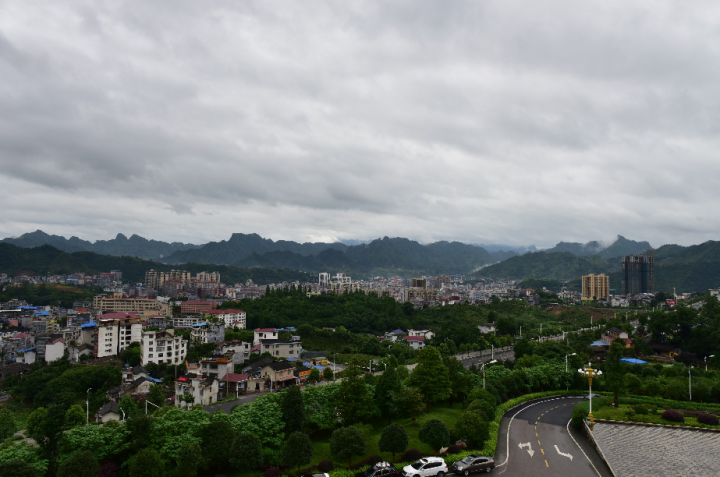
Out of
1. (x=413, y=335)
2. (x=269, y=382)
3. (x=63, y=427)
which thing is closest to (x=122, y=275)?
(x=413, y=335)

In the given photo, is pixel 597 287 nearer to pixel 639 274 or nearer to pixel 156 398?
pixel 639 274

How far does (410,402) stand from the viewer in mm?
21594

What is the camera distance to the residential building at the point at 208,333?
177 ft

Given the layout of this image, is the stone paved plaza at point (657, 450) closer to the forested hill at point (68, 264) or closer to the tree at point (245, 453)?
the tree at point (245, 453)

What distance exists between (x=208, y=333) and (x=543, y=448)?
44.3 metres

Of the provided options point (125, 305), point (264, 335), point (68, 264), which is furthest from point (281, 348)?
point (68, 264)

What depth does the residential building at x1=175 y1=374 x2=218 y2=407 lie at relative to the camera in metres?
31.7

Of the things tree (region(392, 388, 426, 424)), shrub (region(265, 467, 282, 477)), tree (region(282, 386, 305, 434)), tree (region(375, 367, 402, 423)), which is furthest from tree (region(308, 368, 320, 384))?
shrub (region(265, 467, 282, 477))

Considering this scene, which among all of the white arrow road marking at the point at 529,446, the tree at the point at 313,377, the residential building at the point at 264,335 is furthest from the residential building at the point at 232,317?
the white arrow road marking at the point at 529,446

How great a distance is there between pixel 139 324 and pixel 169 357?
10173 mm

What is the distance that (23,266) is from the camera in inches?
5433

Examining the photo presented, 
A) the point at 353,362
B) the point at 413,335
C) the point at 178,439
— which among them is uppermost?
the point at 353,362

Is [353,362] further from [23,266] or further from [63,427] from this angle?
[23,266]

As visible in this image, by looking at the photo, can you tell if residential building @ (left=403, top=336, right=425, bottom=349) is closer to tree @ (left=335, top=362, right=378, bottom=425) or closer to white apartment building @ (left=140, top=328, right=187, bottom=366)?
white apartment building @ (left=140, top=328, right=187, bottom=366)
